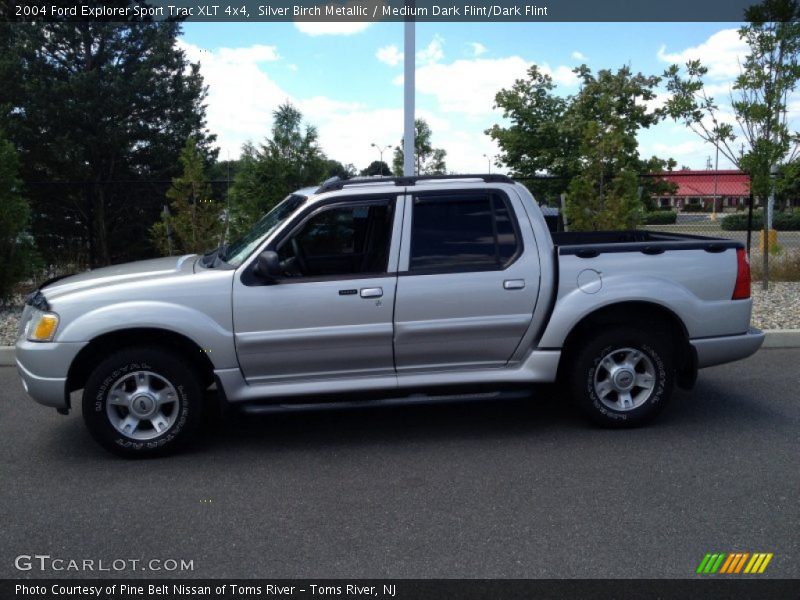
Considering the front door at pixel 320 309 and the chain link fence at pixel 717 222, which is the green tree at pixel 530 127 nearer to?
the chain link fence at pixel 717 222

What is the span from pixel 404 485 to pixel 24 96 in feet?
98.0

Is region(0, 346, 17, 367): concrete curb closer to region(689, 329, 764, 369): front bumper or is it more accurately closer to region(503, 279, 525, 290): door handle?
region(503, 279, 525, 290): door handle

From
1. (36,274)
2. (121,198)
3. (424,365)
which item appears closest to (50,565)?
(424,365)

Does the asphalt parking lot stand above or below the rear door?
below

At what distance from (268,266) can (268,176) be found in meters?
8.57

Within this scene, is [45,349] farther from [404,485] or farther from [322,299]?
[404,485]

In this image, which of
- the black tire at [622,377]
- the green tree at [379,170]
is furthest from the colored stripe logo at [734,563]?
the green tree at [379,170]

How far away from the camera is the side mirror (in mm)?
5180

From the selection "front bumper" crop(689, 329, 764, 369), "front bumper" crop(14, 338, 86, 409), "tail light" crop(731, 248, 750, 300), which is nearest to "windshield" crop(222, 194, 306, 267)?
"front bumper" crop(14, 338, 86, 409)

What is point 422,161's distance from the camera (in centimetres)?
3356
